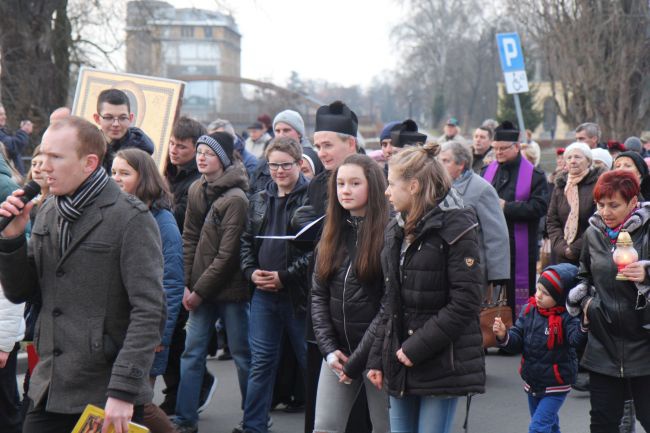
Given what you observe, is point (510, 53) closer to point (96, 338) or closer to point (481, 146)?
point (481, 146)

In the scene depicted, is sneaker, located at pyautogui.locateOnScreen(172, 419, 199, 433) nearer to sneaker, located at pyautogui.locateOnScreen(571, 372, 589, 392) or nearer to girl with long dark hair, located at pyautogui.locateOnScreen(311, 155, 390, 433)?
girl with long dark hair, located at pyautogui.locateOnScreen(311, 155, 390, 433)

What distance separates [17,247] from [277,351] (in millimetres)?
2849

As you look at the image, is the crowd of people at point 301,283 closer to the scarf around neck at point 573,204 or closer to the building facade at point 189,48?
the scarf around neck at point 573,204

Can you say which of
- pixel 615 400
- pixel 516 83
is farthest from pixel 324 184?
pixel 516 83

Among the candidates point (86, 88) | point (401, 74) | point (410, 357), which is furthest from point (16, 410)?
point (401, 74)

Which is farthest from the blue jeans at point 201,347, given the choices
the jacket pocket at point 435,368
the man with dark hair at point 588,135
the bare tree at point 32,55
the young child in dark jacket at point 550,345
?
the bare tree at point 32,55

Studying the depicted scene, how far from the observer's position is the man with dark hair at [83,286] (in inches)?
153

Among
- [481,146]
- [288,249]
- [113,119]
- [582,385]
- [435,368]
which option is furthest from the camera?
[481,146]

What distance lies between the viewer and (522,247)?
29.8 ft

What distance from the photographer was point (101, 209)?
3.96 meters

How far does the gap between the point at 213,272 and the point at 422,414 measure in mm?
2400

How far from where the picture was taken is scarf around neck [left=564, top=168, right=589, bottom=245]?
27.6 feet

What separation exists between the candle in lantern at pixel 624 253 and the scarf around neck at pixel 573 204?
332 cm

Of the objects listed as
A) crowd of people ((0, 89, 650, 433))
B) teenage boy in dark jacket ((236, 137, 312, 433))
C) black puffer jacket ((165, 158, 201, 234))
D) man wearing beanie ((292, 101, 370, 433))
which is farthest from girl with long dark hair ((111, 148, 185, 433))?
black puffer jacket ((165, 158, 201, 234))
